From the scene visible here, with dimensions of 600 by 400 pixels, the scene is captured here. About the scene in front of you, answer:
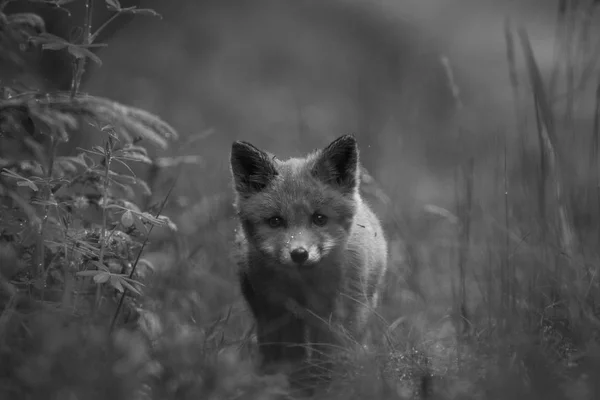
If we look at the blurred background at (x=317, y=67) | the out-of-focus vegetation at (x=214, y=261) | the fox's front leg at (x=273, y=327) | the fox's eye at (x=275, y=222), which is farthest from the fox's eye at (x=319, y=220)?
the blurred background at (x=317, y=67)

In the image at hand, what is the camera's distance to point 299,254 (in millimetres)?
4207

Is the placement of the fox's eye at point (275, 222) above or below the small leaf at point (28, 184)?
below

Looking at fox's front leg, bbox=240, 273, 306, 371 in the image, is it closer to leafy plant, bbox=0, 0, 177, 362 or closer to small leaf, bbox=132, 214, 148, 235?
leafy plant, bbox=0, 0, 177, 362

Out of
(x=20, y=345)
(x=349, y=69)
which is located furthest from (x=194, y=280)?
(x=349, y=69)

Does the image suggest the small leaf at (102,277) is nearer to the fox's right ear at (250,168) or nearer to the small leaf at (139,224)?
the small leaf at (139,224)

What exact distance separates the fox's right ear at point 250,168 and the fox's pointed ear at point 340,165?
0.34 m

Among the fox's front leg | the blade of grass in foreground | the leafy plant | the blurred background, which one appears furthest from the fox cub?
the blurred background

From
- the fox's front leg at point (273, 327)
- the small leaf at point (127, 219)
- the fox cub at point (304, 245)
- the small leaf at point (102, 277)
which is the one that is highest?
the small leaf at point (127, 219)

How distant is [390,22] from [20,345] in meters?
10.1

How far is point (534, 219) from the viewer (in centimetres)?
423

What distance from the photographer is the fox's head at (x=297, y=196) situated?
4.58 m

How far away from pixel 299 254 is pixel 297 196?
63 centimetres

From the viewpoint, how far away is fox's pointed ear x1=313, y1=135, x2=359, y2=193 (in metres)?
4.82

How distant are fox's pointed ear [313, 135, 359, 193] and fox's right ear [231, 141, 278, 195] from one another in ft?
1.10
